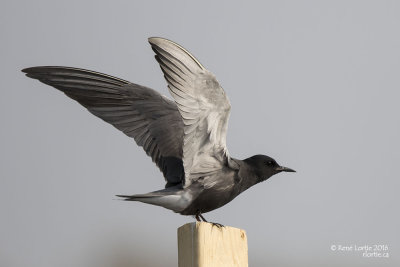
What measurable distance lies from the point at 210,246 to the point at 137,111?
3.44 m

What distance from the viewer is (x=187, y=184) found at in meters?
6.86

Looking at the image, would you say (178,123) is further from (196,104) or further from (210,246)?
(210,246)

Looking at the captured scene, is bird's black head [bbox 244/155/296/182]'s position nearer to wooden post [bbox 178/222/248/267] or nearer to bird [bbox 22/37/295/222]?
bird [bbox 22/37/295/222]

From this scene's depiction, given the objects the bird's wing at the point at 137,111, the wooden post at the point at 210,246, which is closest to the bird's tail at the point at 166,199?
the bird's wing at the point at 137,111

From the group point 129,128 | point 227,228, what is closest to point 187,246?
point 227,228

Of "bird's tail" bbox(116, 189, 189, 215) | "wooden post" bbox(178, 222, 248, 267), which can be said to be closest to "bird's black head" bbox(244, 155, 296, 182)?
"bird's tail" bbox(116, 189, 189, 215)

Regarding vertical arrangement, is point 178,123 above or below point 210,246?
above

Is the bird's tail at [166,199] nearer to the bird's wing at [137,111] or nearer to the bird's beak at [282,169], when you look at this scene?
the bird's wing at [137,111]

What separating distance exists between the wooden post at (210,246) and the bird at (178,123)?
1656mm

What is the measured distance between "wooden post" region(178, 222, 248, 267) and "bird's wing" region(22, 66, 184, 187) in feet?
9.48

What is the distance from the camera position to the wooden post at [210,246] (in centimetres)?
440

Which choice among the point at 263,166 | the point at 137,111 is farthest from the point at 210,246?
the point at 263,166

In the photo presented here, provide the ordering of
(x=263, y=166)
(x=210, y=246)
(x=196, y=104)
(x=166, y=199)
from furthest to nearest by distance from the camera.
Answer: (x=263, y=166), (x=166, y=199), (x=196, y=104), (x=210, y=246)

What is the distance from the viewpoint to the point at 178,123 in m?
7.66
